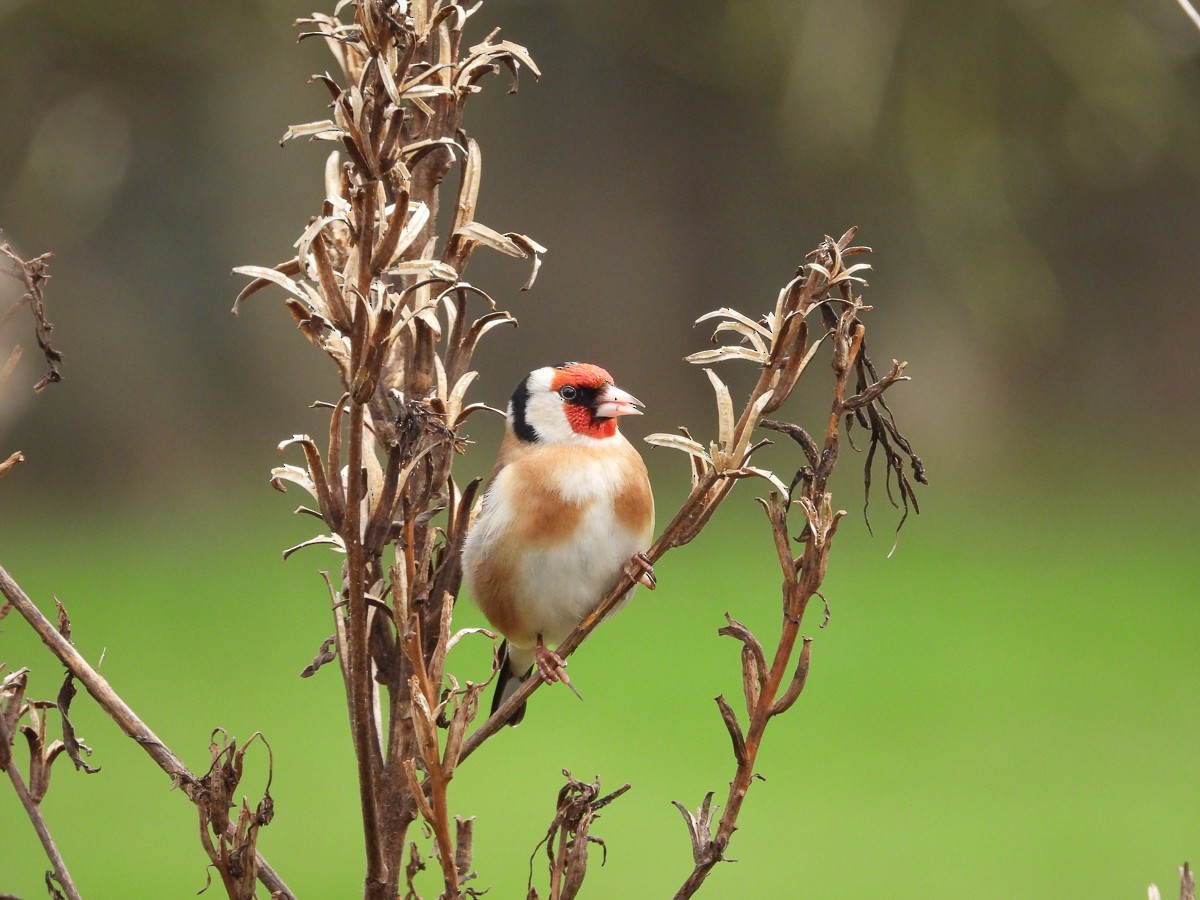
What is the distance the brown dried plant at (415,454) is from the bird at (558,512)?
30.8 inches

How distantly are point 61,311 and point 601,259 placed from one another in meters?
3.19

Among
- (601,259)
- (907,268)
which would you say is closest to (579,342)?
(601,259)

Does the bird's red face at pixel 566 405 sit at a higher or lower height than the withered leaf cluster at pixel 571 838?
higher

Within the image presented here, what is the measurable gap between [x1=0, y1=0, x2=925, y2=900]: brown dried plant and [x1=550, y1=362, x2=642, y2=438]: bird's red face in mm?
896

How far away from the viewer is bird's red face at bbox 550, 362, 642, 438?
7.13ft

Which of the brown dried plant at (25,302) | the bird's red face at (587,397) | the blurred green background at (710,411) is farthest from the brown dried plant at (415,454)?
the blurred green background at (710,411)

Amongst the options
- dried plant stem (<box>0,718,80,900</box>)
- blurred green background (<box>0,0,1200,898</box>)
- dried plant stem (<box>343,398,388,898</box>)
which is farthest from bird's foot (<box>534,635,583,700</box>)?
blurred green background (<box>0,0,1200,898</box>)

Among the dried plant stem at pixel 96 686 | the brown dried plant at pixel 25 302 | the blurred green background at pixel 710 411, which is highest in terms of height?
the blurred green background at pixel 710 411

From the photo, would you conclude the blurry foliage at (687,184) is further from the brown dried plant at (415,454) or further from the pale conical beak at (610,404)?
the brown dried plant at (415,454)

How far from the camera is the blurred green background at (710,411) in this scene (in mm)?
5457

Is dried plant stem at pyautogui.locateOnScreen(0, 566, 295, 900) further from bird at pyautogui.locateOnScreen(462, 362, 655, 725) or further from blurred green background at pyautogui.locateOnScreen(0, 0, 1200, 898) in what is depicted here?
blurred green background at pyautogui.locateOnScreen(0, 0, 1200, 898)

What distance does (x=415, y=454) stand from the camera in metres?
1.08

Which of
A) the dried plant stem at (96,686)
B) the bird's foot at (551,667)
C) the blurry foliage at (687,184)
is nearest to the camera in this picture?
the dried plant stem at (96,686)

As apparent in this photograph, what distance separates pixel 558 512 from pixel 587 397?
193mm
